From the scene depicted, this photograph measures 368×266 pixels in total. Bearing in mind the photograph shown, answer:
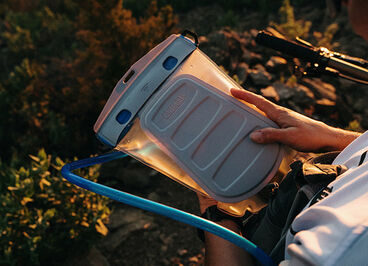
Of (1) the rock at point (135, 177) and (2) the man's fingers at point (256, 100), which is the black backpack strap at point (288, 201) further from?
(1) the rock at point (135, 177)

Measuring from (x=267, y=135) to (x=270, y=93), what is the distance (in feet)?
7.39

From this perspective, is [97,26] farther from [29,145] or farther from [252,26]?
[252,26]

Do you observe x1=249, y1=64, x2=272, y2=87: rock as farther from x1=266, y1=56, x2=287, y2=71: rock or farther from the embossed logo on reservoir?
the embossed logo on reservoir

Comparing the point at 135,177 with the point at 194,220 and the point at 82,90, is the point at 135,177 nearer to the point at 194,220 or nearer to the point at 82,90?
the point at 82,90

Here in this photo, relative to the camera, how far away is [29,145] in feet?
10.0

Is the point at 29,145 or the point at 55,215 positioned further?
the point at 29,145

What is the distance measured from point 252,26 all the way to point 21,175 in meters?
5.29

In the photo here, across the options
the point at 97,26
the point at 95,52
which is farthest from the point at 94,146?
the point at 97,26

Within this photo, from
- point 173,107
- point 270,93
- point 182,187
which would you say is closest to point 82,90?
point 182,187

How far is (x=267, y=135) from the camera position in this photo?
108 centimetres

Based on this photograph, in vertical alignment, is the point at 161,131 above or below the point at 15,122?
above

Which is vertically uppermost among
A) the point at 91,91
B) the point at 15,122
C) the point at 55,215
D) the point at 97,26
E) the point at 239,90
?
the point at 239,90

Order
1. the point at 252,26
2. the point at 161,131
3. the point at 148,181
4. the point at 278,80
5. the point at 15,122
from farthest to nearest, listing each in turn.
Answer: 1. the point at 252,26
2. the point at 278,80
3. the point at 15,122
4. the point at 148,181
5. the point at 161,131

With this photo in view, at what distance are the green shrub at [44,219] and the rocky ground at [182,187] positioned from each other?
0.20 meters
